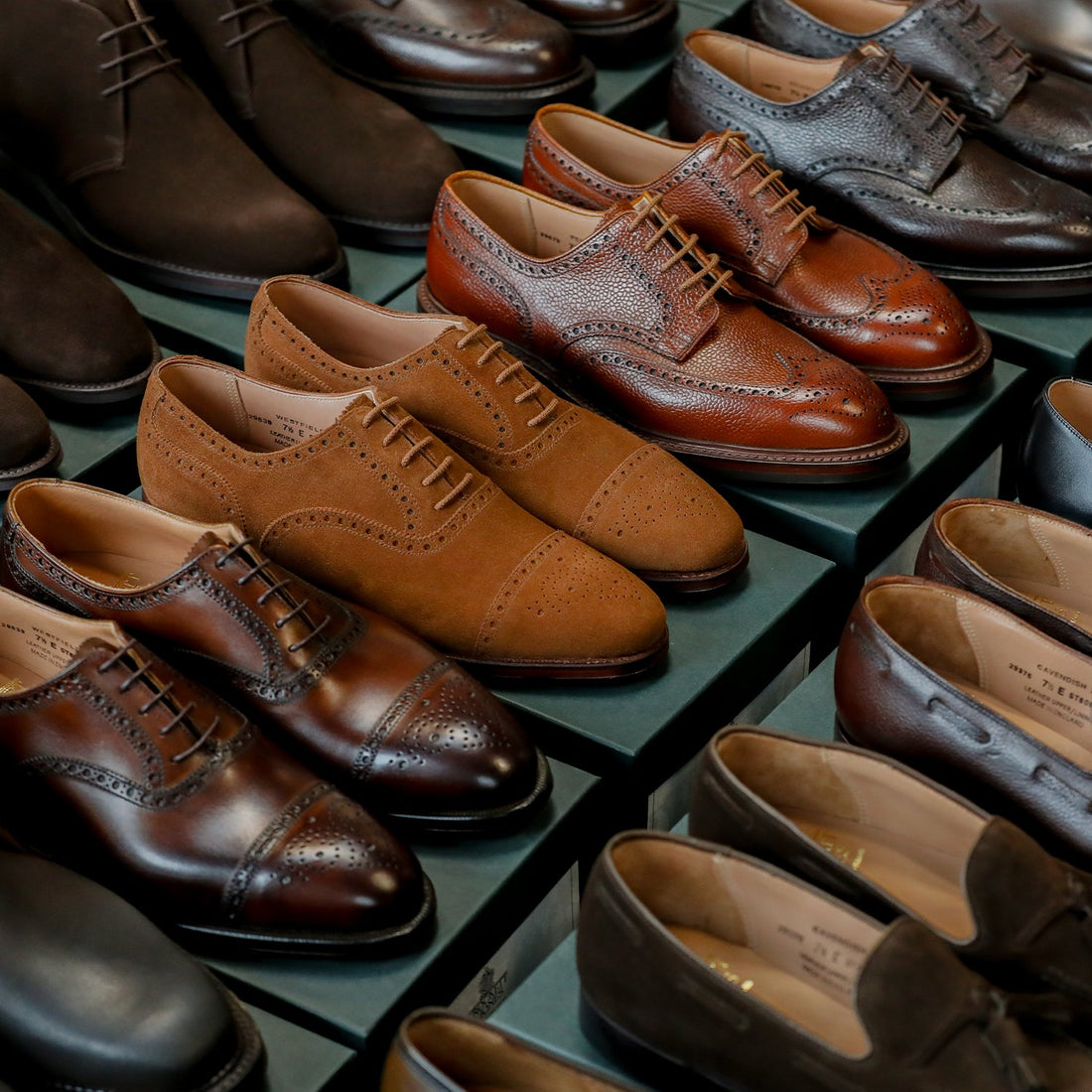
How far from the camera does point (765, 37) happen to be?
2.03 metres

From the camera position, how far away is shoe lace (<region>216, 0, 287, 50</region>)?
191 cm

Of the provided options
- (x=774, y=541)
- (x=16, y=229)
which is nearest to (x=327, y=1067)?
(x=774, y=541)

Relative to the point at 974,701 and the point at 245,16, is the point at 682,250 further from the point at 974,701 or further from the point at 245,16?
the point at 245,16

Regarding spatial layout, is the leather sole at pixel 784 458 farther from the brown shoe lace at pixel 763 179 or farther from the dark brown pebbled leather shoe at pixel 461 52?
the dark brown pebbled leather shoe at pixel 461 52

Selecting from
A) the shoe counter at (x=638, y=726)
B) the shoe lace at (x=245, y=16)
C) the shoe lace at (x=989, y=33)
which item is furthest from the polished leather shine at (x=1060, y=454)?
the shoe lace at (x=245, y=16)

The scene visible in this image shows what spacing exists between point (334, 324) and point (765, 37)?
84cm

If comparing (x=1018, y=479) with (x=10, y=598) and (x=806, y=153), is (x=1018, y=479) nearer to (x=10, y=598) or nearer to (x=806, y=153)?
(x=806, y=153)

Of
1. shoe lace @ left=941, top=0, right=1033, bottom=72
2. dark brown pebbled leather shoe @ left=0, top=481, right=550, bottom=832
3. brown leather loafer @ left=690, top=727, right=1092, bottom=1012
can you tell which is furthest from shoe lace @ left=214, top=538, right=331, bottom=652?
shoe lace @ left=941, top=0, right=1033, bottom=72

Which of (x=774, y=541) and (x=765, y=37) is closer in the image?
(x=774, y=541)

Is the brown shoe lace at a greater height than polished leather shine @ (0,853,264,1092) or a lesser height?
greater

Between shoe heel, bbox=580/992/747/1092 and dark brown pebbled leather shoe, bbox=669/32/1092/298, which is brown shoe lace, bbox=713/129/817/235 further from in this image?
shoe heel, bbox=580/992/747/1092

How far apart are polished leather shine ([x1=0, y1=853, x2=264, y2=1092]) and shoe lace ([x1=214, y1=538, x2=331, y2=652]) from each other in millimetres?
260

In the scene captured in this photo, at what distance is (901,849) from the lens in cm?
116

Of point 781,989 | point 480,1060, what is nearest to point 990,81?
point 781,989
